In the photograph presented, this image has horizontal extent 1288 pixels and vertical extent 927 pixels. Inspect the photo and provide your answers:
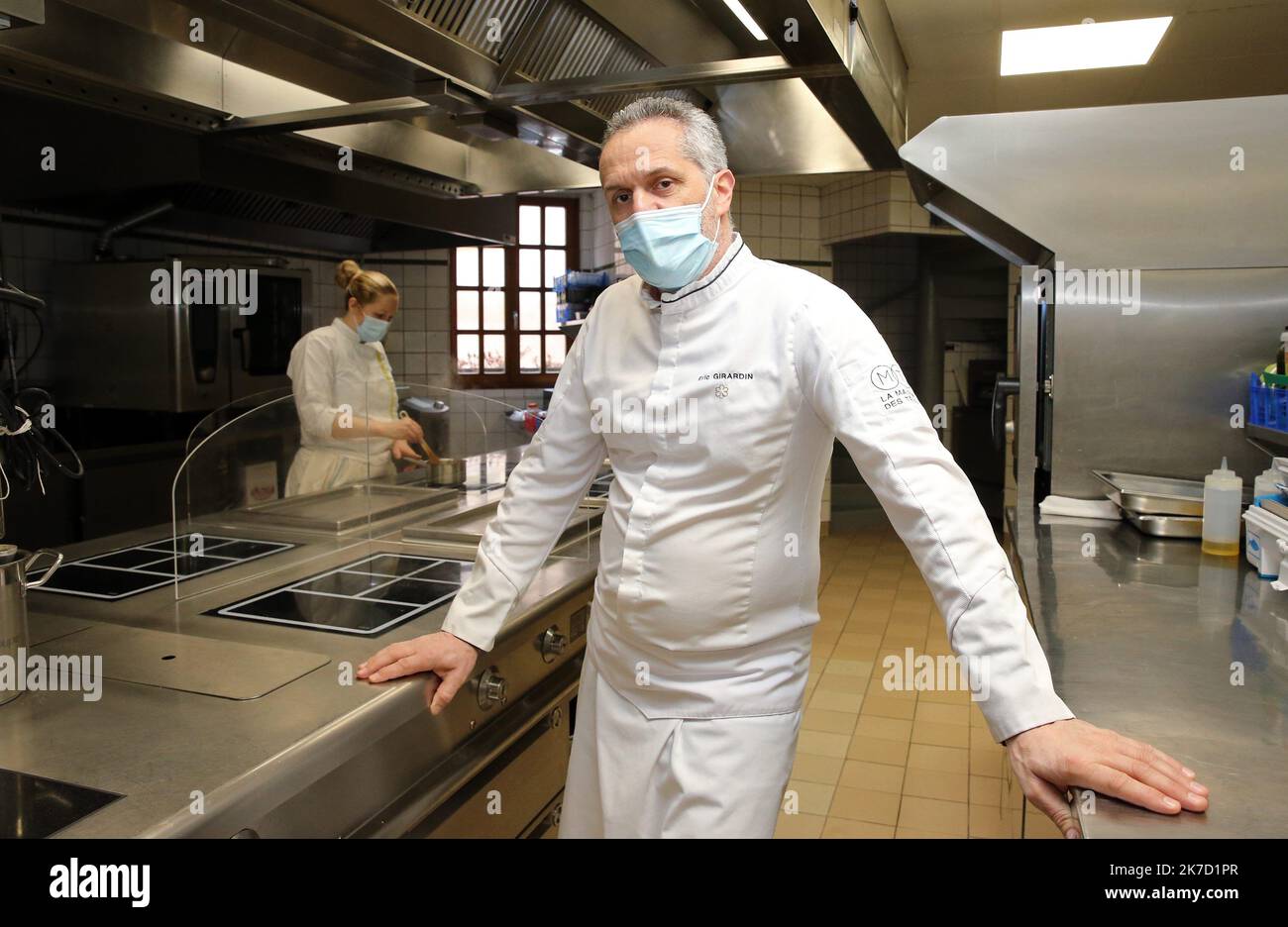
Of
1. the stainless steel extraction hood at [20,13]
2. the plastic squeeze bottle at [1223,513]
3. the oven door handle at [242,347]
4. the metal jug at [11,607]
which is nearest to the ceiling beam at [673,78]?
the stainless steel extraction hood at [20,13]

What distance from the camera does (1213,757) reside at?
3.47 feet

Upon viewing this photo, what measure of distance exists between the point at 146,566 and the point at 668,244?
4.19ft

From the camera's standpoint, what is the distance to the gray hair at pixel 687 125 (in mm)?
1377

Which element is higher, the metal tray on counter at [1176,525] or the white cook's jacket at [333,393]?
the white cook's jacket at [333,393]

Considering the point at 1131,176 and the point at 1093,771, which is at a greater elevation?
the point at 1131,176

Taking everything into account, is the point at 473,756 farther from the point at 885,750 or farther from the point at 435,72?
the point at 885,750

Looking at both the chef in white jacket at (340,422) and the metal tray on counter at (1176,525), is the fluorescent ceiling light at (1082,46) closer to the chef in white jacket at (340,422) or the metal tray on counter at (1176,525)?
the metal tray on counter at (1176,525)

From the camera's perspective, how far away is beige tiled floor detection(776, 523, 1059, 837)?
276 centimetres

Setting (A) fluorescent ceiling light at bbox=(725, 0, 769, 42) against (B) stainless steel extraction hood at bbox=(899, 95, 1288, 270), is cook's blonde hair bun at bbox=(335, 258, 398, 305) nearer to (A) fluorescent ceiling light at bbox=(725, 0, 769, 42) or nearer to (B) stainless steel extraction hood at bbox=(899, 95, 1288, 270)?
(A) fluorescent ceiling light at bbox=(725, 0, 769, 42)

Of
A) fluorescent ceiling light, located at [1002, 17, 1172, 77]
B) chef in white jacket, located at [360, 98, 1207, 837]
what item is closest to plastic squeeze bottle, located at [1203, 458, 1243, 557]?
chef in white jacket, located at [360, 98, 1207, 837]

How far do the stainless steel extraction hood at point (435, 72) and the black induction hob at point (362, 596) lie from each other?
0.90m

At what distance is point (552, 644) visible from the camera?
1880 millimetres

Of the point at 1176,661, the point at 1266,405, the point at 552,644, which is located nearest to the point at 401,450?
the point at 552,644

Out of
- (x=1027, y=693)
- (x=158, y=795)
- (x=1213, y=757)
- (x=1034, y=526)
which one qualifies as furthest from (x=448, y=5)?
(x=1034, y=526)
